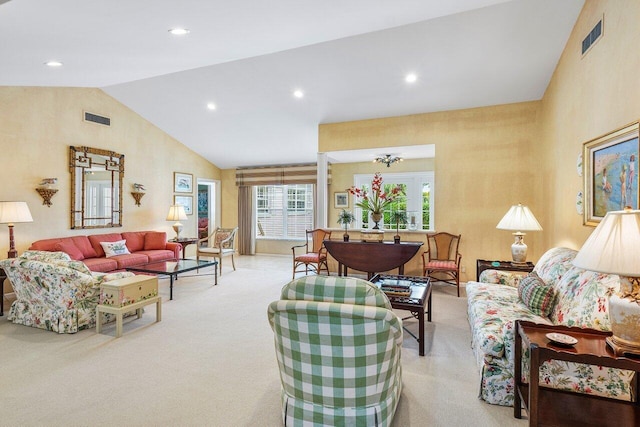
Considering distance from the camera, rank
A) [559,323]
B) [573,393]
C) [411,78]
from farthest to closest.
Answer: [411,78]
[559,323]
[573,393]

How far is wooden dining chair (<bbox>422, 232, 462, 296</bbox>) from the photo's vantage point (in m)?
4.69

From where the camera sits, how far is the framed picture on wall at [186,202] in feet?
22.2

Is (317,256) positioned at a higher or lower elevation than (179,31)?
lower

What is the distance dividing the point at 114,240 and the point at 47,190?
1125mm

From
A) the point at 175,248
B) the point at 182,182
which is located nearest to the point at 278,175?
the point at 182,182

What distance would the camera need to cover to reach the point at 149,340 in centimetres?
293

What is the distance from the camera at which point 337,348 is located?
1519 millimetres

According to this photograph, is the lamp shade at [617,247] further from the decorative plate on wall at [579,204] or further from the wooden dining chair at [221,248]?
the wooden dining chair at [221,248]

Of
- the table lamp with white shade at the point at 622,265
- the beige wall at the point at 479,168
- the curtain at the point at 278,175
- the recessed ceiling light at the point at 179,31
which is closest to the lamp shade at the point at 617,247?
the table lamp with white shade at the point at 622,265

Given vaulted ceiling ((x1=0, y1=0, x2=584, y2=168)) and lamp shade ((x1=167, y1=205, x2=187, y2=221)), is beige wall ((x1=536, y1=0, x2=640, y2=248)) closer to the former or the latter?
vaulted ceiling ((x1=0, y1=0, x2=584, y2=168))

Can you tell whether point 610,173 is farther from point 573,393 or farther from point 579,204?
point 573,393

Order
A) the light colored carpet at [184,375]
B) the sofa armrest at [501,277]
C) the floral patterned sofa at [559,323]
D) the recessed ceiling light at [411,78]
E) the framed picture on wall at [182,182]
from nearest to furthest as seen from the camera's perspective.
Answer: the floral patterned sofa at [559,323] → the light colored carpet at [184,375] → the sofa armrest at [501,277] → the recessed ceiling light at [411,78] → the framed picture on wall at [182,182]

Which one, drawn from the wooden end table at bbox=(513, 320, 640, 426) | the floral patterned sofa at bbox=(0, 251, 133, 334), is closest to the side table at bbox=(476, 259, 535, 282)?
the wooden end table at bbox=(513, 320, 640, 426)

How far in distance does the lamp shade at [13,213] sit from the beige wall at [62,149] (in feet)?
1.60
